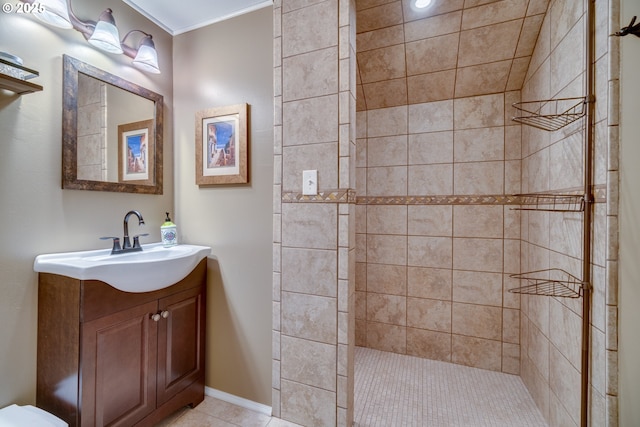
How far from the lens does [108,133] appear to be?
1.54m

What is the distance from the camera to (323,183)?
1370 millimetres

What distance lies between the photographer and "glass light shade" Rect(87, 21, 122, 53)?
137 centimetres

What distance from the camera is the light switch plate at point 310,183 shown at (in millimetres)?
1375

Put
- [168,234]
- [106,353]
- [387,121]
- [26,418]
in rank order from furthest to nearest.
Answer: [387,121], [168,234], [106,353], [26,418]

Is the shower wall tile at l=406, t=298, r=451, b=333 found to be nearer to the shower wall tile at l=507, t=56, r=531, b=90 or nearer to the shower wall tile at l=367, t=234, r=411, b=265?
the shower wall tile at l=367, t=234, r=411, b=265

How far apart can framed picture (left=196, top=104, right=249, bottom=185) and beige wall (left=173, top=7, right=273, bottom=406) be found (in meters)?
0.05

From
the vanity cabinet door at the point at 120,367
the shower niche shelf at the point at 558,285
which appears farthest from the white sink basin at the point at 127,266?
the shower niche shelf at the point at 558,285

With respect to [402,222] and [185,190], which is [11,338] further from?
[402,222]

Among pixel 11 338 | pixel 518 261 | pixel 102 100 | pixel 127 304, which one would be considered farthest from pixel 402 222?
pixel 11 338

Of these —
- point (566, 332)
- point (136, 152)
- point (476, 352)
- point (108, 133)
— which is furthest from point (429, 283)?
point (108, 133)

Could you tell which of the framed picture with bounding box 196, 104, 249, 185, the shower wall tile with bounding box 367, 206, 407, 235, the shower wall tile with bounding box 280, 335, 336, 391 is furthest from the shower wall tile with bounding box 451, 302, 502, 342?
the framed picture with bounding box 196, 104, 249, 185

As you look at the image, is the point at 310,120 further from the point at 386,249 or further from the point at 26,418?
the point at 26,418

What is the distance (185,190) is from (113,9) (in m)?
1.10

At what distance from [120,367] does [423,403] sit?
1.68 m
